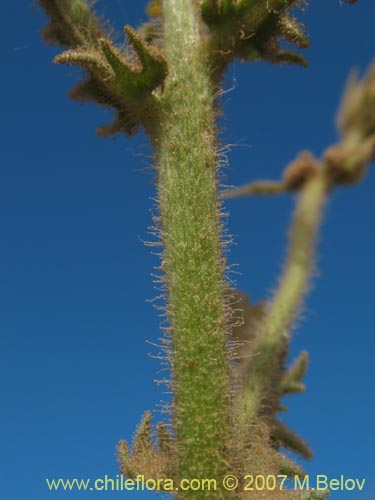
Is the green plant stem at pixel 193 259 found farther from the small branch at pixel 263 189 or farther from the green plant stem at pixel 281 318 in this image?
the small branch at pixel 263 189

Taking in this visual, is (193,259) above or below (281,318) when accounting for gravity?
below

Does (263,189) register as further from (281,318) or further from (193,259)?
(193,259)

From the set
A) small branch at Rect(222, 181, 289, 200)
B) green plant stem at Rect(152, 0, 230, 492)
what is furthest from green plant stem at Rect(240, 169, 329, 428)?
small branch at Rect(222, 181, 289, 200)

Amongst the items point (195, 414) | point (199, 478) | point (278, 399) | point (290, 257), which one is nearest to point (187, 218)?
point (195, 414)

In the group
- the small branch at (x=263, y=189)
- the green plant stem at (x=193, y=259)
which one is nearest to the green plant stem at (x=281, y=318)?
the green plant stem at (x=193, y=259)

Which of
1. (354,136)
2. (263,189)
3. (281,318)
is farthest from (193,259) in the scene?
(263,189)

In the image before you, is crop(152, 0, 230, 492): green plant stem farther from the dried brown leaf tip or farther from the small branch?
the small branch

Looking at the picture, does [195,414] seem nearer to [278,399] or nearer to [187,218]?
[187,218]
